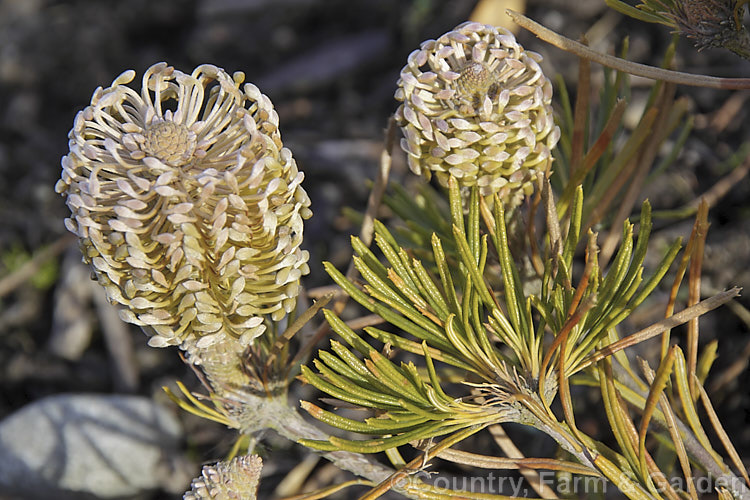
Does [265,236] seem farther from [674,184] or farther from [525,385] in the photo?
[674,184]

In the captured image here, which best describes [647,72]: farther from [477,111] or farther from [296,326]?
[296,326]

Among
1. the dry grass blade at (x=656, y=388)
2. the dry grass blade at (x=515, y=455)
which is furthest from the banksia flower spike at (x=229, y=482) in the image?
the dry grass blade at (x=656, y=388)

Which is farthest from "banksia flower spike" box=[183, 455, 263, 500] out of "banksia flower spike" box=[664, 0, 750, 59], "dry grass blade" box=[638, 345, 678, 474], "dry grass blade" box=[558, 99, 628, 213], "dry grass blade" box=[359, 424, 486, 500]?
"banksia flower spike" box=[664, 0, 750, 59]

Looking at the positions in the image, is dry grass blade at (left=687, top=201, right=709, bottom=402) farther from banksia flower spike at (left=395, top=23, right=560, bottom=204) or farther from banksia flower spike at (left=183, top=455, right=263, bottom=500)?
banksia flower spike at (left=183, top=455, right=263, bottom=500)

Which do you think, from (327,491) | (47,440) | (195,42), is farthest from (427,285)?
(195,42)

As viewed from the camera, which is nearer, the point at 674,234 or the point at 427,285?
the point at 427,285

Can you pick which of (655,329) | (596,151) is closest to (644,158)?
(596,151)
